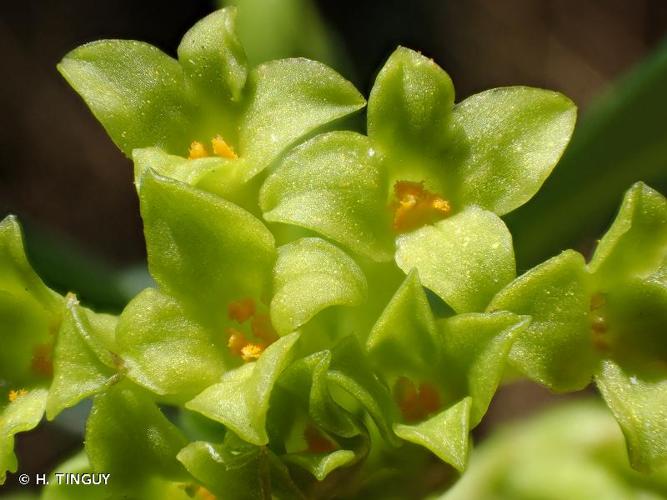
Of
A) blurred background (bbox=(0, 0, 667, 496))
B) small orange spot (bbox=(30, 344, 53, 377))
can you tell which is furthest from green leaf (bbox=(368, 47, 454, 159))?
blurred background (bbox=(0, 0, 667, 496))

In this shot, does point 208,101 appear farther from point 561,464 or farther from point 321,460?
point 561,464

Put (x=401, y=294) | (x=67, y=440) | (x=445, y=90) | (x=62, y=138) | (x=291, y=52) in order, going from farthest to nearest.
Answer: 1. (x=62, y=138)
2. (x=67, y=440)
3. (x=291, y=52)
4. (x=445, y=90)
5. (x=401, y=294)

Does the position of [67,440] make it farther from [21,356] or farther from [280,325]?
[280,325]

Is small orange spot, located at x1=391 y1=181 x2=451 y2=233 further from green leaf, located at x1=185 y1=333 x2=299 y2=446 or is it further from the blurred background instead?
the blurred background

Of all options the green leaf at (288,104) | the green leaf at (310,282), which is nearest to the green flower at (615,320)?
the green leaf at (310,282)

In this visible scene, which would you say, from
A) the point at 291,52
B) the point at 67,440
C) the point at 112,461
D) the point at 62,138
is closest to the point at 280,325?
the point at 112,461

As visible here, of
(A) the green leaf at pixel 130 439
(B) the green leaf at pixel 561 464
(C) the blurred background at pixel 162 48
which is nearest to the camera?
(A) the green leaf at pixel 130 439

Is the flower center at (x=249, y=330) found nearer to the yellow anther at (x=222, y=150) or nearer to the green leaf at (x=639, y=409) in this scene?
the yellow anther at (x=222, y=150)
